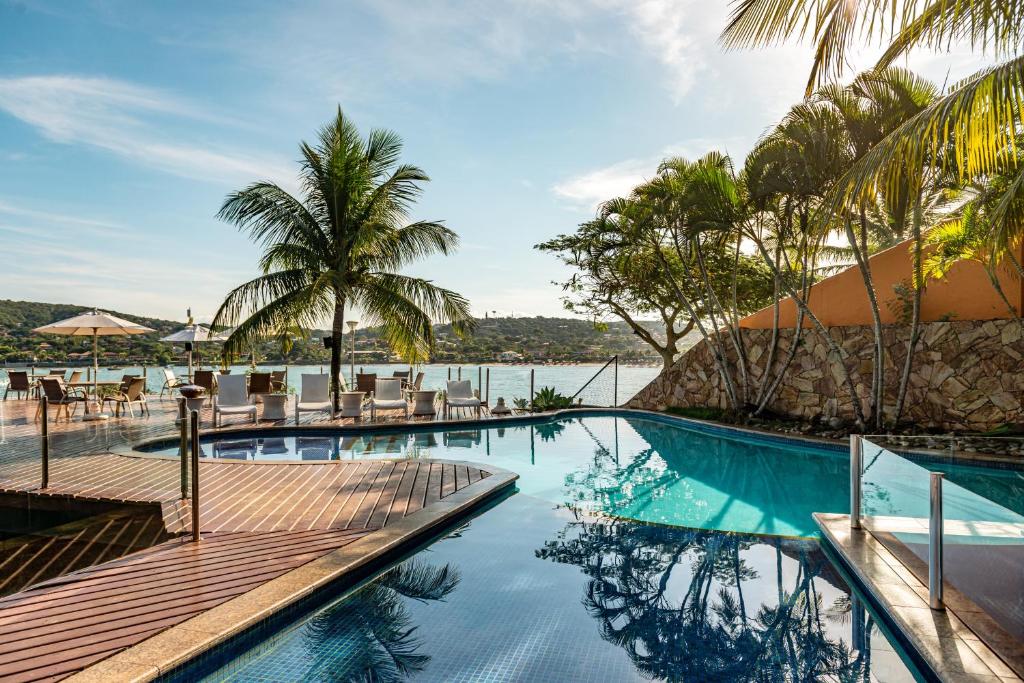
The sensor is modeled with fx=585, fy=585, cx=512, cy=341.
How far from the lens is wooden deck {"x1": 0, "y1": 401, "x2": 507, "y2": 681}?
2.98 meters

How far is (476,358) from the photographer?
25.3 meters

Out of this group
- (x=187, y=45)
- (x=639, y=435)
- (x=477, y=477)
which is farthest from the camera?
(x=639, y=435)

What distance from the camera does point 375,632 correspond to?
3402 millimetres

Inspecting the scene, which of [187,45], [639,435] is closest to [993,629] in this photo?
[639,435]

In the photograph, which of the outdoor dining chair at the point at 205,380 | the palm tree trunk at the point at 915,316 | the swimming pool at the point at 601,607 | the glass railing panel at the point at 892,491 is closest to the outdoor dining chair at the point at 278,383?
the outdoor dining chair at the point at 205,380

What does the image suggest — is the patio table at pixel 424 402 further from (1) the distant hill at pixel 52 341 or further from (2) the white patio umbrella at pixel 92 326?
(1) the distant hill at pixel 52 341

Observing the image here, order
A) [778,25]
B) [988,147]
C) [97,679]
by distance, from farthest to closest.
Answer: [778,25], [988,147], [97,679]

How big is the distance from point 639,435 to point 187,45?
1104cm

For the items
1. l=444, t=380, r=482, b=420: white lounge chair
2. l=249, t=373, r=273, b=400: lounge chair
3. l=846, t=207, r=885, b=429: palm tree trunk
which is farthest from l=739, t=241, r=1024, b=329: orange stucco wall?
l=249, t=373, r=273, b=400: lounge chair

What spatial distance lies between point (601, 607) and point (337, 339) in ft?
34.1

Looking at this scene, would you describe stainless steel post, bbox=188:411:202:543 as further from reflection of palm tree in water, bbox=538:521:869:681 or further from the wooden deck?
reflection of palm tree in water, bbox=538:521:869:681

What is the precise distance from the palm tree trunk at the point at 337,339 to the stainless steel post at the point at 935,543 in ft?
35.5

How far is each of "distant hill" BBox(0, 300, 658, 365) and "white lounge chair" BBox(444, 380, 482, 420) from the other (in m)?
4.37

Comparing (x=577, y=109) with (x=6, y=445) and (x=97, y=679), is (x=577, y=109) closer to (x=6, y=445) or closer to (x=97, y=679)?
(x=6, y=445)
